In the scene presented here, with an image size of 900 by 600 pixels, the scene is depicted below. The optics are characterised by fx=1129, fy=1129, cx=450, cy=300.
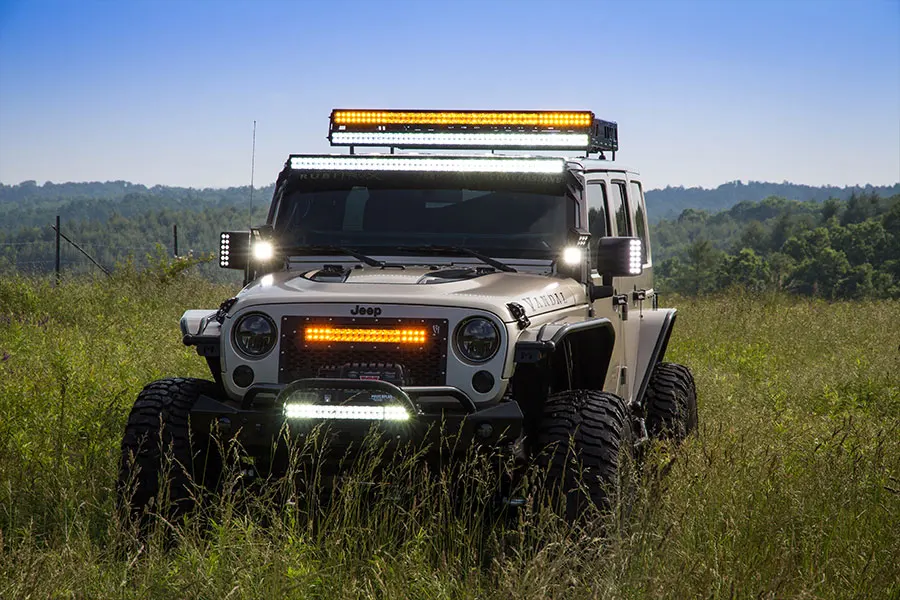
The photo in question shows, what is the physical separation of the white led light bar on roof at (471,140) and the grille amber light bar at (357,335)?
2019mm

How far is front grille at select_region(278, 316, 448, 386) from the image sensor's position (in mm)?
4824

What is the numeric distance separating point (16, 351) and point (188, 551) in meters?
6.65

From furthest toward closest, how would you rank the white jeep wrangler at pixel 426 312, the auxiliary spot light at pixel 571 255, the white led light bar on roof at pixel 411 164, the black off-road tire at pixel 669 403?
the black off-road tire at pixel 669 403 → the white led light bar on roof at pixel 411 164 → the auxiliary spot light at pixel 571 255 → the white jeep wrangler at pixel 426 312

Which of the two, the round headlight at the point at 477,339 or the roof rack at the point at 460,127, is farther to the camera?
the roof rack at the point at 460,127

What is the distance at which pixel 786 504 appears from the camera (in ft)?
16.3

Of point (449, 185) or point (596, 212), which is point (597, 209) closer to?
point (596, 212)

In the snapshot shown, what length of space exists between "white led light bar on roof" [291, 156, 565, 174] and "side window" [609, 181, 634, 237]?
35.5 inches

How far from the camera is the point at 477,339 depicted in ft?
15.7

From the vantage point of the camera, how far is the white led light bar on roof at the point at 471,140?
649 cm

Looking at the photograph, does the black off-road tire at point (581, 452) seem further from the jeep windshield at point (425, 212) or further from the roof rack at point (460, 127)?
the roof rack at point (460, 127)

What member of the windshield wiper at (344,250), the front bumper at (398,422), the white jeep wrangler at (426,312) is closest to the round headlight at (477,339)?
the white jeep wrangler at (426,312)

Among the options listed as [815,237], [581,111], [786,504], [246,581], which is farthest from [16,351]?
[815,237]

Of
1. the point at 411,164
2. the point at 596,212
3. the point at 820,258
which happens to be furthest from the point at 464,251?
the point at 820,258

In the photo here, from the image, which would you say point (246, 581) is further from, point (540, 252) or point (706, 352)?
point (706, 352)
